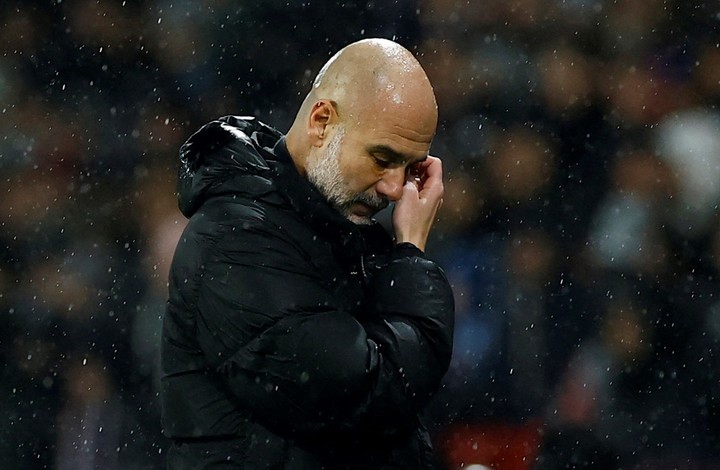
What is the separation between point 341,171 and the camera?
203cm

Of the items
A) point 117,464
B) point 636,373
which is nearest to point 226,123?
point 117,464

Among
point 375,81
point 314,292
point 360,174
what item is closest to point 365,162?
point 360,174

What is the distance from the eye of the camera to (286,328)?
6.17ft

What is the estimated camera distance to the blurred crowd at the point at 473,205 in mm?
3934

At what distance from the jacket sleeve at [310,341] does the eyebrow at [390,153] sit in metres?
0.20

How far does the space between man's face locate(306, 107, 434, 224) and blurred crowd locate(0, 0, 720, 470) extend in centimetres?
200

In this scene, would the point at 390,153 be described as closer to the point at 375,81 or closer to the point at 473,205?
the point at 375,81

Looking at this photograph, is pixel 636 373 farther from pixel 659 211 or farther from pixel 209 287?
pixel 209 287

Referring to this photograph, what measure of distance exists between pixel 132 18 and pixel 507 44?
53.2 inches

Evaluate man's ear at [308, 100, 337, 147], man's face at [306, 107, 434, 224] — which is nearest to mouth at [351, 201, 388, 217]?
man's face at [306, 107, 434, 224]

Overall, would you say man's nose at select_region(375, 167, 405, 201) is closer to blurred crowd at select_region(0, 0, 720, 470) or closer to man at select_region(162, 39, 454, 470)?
man at select_region(162, 39, 454, 470)

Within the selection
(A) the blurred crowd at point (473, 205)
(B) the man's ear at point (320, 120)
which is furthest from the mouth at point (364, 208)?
(A) the blurred crowd at point (473, 205)

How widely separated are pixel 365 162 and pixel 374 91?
0.12 meters

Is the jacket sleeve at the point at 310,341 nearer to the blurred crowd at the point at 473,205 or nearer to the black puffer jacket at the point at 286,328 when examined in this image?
the black puffer jacket at the point at 286,328
